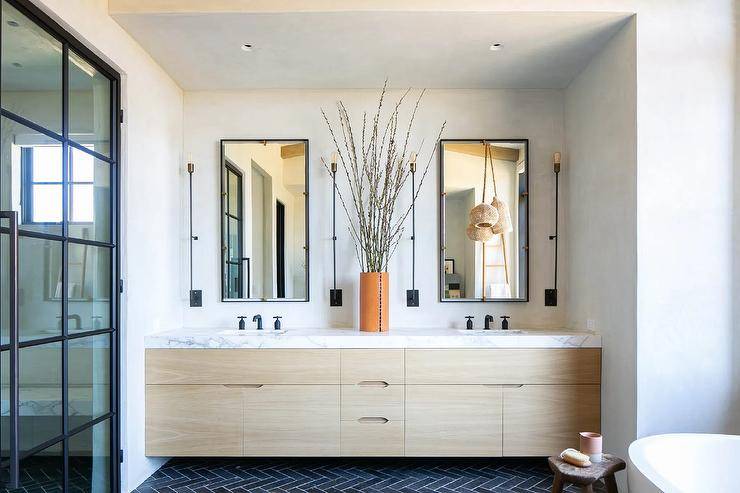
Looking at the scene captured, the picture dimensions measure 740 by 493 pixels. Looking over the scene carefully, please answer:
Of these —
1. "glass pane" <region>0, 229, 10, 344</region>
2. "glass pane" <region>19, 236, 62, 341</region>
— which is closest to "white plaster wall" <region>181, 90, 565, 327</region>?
"glass pane" <region>19, 236, 62, 341</region>

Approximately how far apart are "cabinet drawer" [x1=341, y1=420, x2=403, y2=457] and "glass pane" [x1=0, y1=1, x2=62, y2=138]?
7.29 ft

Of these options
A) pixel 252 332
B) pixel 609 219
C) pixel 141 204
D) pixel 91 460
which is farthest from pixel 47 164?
pixel 609 219

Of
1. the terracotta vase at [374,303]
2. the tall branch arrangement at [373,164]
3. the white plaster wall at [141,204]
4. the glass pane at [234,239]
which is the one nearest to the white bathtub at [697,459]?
the terracotta vase at [374,303]

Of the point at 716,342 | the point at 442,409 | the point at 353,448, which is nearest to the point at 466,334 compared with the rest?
the point at 442,409

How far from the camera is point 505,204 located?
3.79 metres

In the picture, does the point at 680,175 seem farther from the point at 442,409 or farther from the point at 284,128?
the point at 284,128

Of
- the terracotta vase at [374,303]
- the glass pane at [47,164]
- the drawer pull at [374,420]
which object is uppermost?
the glass pane at [47,164]

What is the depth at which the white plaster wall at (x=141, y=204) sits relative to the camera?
9.46 feet

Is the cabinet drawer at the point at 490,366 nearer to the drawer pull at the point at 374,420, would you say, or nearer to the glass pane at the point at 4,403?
the drawer pull at the point at 374,420

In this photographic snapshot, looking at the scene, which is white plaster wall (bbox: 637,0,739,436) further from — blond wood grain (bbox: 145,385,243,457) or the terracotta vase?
blond wood grain (bbox: 145,385,243,457)

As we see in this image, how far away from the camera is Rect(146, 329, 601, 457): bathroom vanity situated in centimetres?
327

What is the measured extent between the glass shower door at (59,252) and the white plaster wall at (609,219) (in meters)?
2.71

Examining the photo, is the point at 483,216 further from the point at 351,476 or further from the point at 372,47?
the point at 351,476

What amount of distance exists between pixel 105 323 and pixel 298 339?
105 centimetres
